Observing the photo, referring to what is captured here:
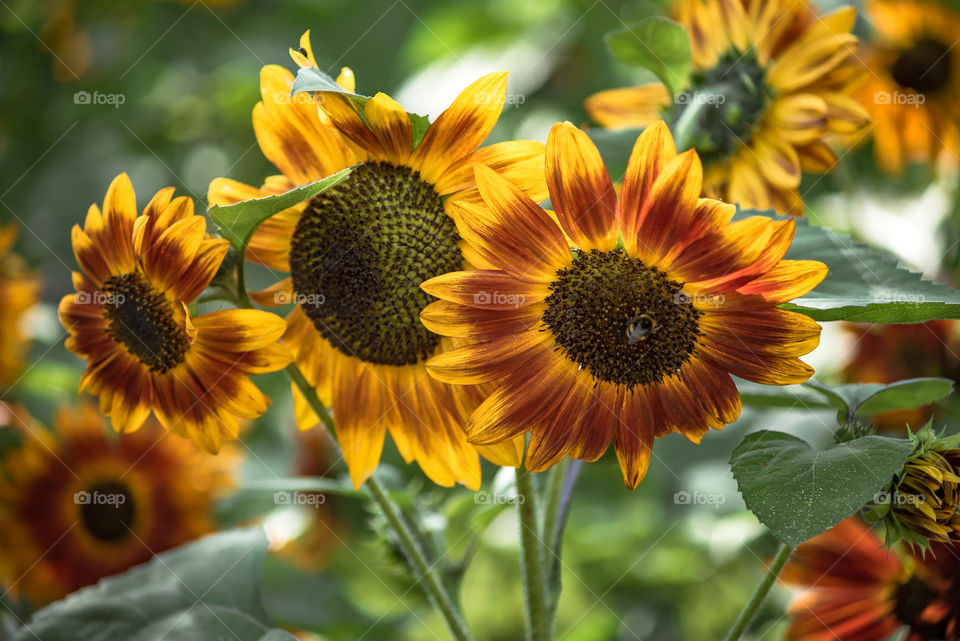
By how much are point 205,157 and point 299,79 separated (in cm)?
135

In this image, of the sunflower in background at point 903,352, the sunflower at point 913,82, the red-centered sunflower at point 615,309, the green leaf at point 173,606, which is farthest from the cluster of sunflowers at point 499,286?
the sunflower at point 913,82

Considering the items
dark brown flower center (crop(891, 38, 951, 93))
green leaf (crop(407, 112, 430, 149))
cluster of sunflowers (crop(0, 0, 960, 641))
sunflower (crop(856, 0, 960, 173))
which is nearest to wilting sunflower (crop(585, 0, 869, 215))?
cluster of sunflowers (crop(0, 0, 960, 641))

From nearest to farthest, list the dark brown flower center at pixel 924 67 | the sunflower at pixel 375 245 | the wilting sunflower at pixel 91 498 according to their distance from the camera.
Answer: the sunflower at pixel 375 245, the wilting sunflower at pixel 91 498, the dark brown flower center at pixel 924 67

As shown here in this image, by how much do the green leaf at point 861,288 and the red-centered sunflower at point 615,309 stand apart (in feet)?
0.10

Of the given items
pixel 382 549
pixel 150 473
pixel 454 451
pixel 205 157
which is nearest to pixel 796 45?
pixel 454 451

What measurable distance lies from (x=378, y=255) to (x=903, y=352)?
0.81m

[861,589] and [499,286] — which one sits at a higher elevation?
[499,286]

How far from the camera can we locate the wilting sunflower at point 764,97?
2.30 ft

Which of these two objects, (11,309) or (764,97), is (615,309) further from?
(11,309)

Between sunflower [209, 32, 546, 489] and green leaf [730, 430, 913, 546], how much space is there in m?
0.15

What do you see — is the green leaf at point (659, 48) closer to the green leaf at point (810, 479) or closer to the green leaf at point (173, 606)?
the green leaf at point (810, 479)

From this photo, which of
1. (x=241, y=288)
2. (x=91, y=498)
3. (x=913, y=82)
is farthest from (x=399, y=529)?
(x=913, y=82)

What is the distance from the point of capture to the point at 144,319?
0.55 metres

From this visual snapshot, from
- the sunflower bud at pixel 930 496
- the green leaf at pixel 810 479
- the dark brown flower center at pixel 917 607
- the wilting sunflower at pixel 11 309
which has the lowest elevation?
the dark brown flower center at pixel 917 607
